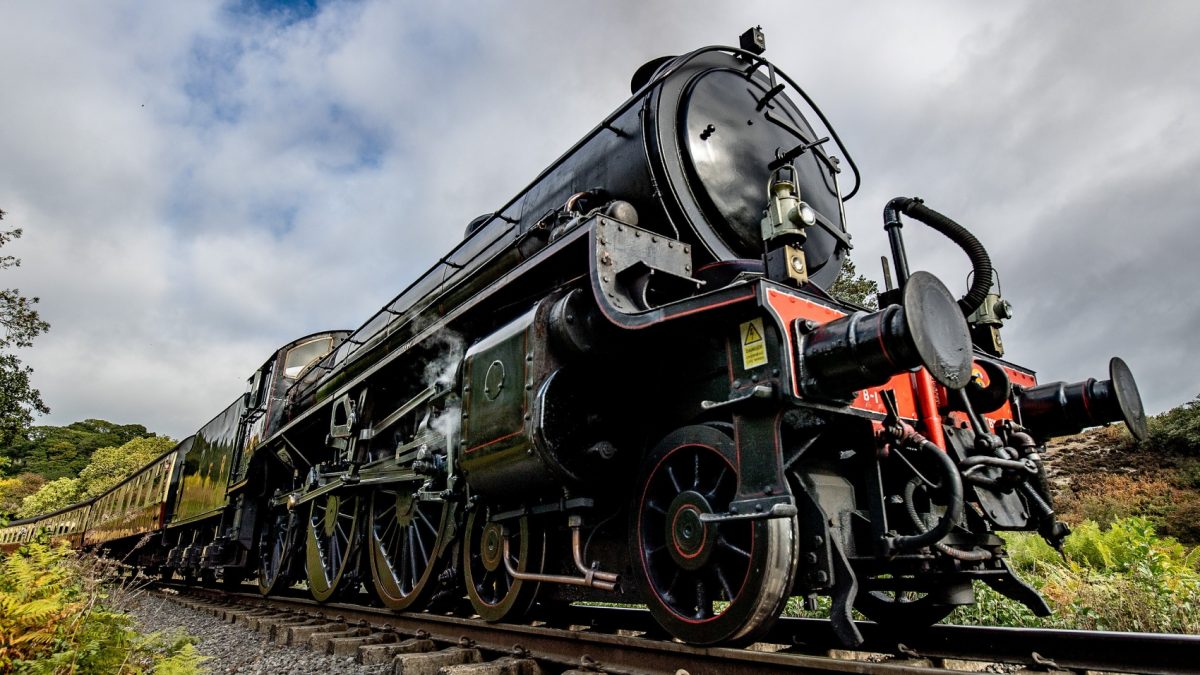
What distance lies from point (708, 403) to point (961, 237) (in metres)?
1.96

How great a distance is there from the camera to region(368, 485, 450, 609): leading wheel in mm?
4703

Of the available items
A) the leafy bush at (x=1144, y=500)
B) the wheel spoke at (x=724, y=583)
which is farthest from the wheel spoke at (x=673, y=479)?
the leafy bush at (x=1144, y=500)

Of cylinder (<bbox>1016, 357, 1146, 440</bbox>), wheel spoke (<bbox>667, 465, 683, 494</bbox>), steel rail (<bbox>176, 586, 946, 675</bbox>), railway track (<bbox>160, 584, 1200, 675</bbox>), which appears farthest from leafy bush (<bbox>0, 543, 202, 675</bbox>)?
cylinder (<bbox>1016, 357, 1146, 440</bbox>)

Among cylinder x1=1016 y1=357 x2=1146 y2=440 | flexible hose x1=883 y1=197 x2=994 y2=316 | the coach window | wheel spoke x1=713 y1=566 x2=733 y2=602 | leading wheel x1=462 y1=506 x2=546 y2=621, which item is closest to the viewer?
wheel spoke x1=713 y1=566 x2=733 y2=602

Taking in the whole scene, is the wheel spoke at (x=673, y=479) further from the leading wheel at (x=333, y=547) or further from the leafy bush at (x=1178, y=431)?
the leafy bush at (x=1178, y=431)

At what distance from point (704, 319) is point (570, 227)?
36.8 inches

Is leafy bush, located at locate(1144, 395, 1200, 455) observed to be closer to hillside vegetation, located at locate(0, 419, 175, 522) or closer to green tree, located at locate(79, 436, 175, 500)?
hillside vegetation, located at locate(0, 419, 175, 522)

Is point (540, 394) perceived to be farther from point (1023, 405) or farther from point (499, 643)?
point (1023, 405)

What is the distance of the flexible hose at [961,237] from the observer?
3.54 meters

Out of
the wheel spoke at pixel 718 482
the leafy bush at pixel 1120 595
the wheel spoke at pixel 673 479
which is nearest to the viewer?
the wheel spoke at pixel 718 482

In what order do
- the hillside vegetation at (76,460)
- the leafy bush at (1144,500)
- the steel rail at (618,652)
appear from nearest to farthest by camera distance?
the steel rail at (618,652), the leafy bush at (1144,500), the hillside vegetation at (76,460)

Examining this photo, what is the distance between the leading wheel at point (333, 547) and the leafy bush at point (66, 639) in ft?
7.97

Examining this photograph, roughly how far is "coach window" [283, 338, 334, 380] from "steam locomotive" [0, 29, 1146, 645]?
3.95 meters

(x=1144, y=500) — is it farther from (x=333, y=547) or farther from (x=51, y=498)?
(x=51, y=498)
